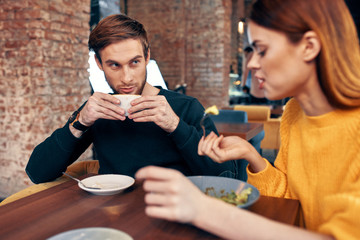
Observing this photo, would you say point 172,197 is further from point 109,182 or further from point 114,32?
point 114,32

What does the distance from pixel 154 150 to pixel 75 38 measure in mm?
2054

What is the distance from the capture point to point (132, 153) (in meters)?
1.43

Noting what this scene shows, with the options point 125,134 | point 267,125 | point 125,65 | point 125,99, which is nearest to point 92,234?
point 125,99

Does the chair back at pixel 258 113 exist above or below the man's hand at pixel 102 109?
below

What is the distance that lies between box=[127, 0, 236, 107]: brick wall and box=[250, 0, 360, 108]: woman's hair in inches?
223

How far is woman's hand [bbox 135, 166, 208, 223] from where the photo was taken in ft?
2.00

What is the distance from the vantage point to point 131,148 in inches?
56.4

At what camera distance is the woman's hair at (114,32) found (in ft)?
4.66

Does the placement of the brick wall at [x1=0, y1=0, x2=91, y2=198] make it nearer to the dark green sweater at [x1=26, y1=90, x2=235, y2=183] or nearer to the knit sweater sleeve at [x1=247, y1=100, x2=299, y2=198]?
the dark green sweater at [x1=26, y1=90, x2=235, y2=183]

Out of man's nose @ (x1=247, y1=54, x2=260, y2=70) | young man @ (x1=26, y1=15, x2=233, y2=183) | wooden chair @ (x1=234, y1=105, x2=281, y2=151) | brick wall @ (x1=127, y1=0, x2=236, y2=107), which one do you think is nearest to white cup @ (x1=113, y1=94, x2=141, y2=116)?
young man @ (x1=26, y1=15, x2=233, y2=183)

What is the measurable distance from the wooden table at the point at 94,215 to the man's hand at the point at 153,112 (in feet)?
0.95

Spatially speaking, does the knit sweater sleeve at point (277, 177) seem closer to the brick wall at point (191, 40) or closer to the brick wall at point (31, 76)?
the brick wall at point (31, 76)

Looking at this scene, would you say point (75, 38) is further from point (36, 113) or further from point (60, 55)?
point (36, 113)

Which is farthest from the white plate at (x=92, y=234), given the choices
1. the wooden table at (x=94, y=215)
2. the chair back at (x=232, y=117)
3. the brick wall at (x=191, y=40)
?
the brick wall at (x=191, y=40)
